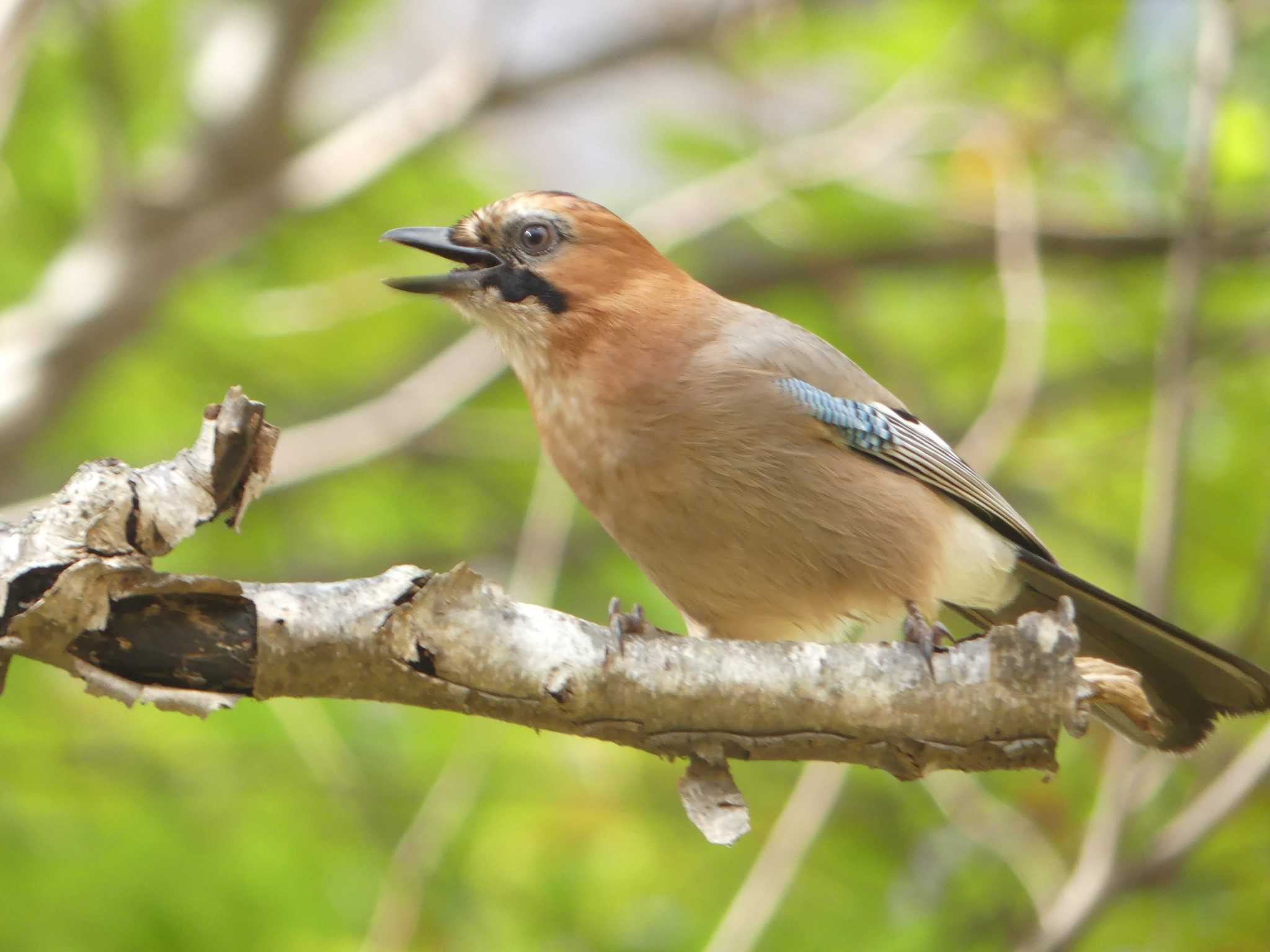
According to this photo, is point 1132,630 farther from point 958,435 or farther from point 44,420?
point 44,420

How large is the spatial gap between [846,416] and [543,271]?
937 mm

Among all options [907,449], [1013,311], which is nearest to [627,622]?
[907,449]

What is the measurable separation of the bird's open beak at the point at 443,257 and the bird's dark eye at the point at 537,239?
9 centimetres

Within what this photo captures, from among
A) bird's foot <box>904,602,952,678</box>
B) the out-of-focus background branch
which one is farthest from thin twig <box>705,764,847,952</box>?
bird's foot <box>904,602,952,678</box>

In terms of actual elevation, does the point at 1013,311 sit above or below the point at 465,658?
above

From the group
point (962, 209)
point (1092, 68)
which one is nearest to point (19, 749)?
point (962, 209)

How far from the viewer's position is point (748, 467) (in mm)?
3688

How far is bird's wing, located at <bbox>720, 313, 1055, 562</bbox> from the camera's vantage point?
13.1ft

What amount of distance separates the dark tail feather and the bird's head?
4.81 ft

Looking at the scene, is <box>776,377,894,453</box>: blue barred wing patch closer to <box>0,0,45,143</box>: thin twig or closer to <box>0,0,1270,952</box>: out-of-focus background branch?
<box>0,0,1270,952</box>: out-of-focus background branch

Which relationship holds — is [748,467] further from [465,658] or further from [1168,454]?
[1168,454]

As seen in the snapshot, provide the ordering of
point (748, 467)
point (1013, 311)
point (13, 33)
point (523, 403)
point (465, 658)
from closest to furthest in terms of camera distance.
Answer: point (465, 658) → point (748, 467) → point (13, 33) → point (1013, 311) → point (523, 403)

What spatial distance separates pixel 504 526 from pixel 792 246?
6.26 feet

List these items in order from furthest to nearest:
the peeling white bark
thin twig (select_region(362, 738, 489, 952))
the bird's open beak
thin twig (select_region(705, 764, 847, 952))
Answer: thin twig (select_region(362, 738, 489, 952)) → thin twig (select_region(705, 764, 847, 952)) → the bird's open beak → the peeling white bark
